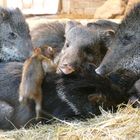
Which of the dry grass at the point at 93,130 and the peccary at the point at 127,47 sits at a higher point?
the peccary at the point at 127,47

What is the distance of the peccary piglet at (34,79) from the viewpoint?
3.66m

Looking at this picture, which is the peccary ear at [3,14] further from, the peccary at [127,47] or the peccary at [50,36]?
the peccary at [127,47]

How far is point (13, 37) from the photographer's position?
4.89m

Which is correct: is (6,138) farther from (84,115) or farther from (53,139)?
(84,115)

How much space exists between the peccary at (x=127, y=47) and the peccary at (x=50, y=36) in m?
0.67

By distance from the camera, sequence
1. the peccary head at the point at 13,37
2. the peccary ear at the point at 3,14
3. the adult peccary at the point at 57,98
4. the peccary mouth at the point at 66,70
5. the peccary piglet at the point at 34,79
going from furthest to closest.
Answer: the peccary ear at the point at 3,14 < the peccary head at the point at 13,37 < the peccary mouth at the point at 66,70 < the adult peccary at the point at 57,98 < the peccary piglet at the point at 34,79

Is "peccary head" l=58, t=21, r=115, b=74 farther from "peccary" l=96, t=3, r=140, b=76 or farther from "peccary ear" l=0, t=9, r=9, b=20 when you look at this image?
"peccary ear" l=0, t=9, r=9, b=20

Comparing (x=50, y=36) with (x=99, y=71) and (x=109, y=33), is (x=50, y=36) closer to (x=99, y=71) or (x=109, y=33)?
(x=109, y=33)

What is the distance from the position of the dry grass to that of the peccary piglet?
174 millimetres

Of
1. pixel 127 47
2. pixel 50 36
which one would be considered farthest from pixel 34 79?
pixel 50 36

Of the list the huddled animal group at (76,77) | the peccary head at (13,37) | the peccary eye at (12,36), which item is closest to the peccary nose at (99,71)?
the huddled animal group at (76,77)

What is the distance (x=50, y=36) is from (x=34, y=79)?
1.23m

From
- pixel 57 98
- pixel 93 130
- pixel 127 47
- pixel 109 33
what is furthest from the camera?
pixel 109 33

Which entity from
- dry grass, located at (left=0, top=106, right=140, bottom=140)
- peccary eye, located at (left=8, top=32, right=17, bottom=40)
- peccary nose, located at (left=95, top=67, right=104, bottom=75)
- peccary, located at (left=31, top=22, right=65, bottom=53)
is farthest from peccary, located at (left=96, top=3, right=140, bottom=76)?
peccary eye, located at (left=8, top=32, right=17, bottom=40)
